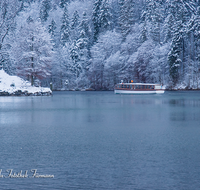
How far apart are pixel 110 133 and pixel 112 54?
224 ft

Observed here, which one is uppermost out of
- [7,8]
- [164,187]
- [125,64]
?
[7,8]

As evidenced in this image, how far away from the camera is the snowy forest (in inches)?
2195

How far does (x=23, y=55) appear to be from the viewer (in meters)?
53.2

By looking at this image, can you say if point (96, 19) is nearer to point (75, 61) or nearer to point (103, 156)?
point (75, 61)

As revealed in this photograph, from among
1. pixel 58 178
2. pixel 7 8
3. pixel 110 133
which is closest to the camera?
pixel 58 178

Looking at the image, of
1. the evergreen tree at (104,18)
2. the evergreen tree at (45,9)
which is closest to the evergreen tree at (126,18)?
the evergreen tree at (104,18)

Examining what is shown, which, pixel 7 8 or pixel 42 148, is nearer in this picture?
pixel 42 148

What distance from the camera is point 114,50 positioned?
266 feet

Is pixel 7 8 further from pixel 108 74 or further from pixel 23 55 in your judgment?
pixel 108 74

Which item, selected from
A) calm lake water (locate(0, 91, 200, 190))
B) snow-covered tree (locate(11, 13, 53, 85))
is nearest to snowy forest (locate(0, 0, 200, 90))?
snow-covered tree (locate(11, 13, 53, 85))

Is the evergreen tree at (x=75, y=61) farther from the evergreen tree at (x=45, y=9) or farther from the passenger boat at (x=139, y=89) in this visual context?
the evergreen tree at (x=45, y=9)

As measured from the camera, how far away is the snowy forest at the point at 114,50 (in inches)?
2195

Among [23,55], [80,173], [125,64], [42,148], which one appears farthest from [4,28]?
[80,173]

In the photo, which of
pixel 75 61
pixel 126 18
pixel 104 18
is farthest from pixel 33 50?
pixel 126 18
